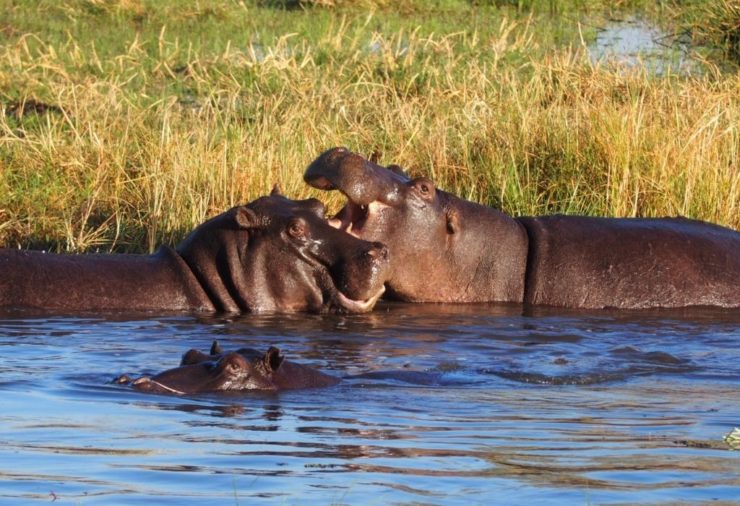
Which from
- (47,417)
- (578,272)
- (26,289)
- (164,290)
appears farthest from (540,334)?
(47,417)

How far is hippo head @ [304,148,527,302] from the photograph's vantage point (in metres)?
7.66

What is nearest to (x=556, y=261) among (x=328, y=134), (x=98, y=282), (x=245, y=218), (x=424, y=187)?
(x=424, y=187)

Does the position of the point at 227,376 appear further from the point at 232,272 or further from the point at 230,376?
the point at 232,272

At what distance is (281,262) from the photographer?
766cm

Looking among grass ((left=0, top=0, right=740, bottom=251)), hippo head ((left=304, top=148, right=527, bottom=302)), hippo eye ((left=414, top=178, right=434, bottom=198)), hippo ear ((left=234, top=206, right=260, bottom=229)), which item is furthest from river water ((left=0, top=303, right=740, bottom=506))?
grass ((left=0, top=0, right=740, bottom=251))

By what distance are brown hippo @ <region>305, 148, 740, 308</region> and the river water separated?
23 centimetres

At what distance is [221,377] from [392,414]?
634 mm

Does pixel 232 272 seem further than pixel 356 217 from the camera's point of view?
No

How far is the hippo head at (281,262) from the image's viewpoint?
7.57 metres

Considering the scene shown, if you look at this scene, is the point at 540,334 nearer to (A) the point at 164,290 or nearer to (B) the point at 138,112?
(A) the point at 164,290

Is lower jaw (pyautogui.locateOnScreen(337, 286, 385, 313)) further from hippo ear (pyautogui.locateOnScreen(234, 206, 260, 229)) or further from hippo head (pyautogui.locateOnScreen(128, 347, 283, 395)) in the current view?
hippo head (pyautogui.locateOnScreen(128, 347, 283, 395))

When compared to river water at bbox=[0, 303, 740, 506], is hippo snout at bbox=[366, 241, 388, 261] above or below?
above

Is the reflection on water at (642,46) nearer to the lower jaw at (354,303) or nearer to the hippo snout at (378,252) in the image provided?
the lower jaw at (354,303)

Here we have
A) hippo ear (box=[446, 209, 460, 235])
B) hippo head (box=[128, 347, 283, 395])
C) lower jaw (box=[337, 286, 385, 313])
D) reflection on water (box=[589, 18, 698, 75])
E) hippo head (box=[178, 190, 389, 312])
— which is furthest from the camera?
reflection on water (box=[589, 18, 698, 75])
